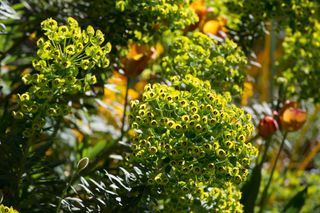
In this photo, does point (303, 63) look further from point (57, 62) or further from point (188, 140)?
point (57, 62)

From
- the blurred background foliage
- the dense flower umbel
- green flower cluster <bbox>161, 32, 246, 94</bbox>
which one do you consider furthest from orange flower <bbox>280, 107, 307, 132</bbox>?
the dense flower umbel

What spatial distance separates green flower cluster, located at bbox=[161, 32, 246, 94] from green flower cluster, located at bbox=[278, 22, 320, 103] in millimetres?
371

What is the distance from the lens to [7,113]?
5.13 ft

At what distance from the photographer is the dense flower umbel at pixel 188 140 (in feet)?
3.96

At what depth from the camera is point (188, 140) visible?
1208 mm

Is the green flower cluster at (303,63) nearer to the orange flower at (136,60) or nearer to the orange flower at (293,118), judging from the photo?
the orange flower at (293,118)

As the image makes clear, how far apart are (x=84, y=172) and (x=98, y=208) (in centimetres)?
38

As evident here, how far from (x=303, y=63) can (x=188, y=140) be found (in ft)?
2.94

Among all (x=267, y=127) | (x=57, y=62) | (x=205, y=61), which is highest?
(x=57, y=62)

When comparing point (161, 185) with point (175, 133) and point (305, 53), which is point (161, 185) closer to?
point (175, 133)

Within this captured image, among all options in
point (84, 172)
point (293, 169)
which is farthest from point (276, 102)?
point (293, 169)

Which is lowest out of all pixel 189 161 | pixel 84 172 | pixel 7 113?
pixel 84 172

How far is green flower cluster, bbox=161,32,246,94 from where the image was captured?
1.52 metres

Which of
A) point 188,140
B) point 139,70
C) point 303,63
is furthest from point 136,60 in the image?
point 188,140
